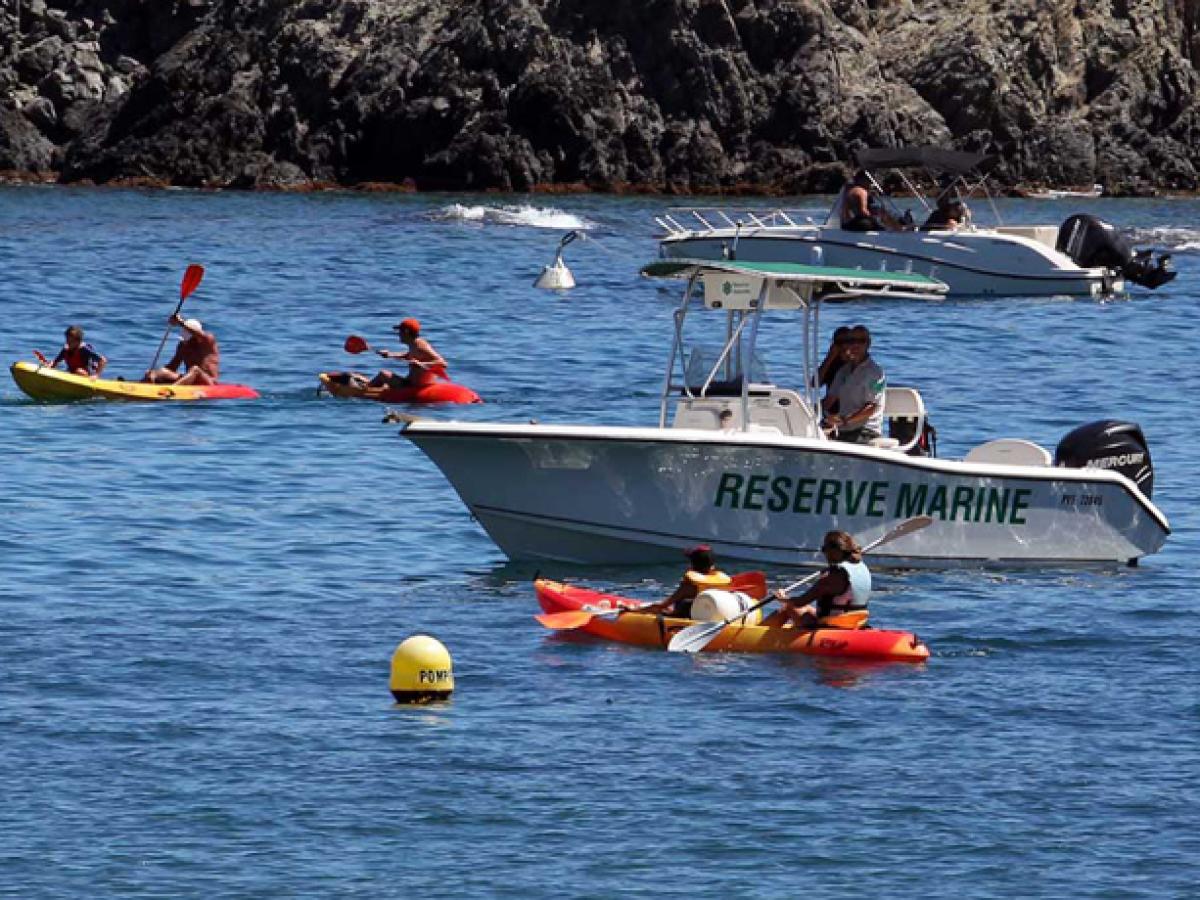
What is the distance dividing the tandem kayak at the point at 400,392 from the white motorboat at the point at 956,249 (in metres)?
13.3

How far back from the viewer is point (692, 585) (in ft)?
61.6

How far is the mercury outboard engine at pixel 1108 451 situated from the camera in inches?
887

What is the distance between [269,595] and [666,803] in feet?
22.4

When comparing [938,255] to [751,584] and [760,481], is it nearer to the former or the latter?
[760,481]

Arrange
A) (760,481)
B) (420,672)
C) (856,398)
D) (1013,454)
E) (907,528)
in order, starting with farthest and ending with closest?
(1013,454)
(856,398)
(760,481)
(907,528)
(420,672)

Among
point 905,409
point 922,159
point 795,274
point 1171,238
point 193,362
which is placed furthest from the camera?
point 1171,238

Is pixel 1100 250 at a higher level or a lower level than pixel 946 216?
lower

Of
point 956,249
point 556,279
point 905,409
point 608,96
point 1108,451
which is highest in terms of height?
point 608,96

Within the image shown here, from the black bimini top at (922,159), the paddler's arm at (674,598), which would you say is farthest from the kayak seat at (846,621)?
the black bimini top at (922,159)

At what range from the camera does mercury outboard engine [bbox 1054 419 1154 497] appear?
73.9 ft

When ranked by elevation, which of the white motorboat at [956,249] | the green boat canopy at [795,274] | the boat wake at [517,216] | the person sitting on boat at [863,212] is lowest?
the boat wake at [517,216]

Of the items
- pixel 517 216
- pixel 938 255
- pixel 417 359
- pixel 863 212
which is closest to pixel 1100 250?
pixel 938 255

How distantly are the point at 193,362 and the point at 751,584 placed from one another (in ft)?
51.0

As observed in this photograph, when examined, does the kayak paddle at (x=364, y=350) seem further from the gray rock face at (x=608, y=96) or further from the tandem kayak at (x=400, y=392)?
the gray rock face at (x=608, y=96)
